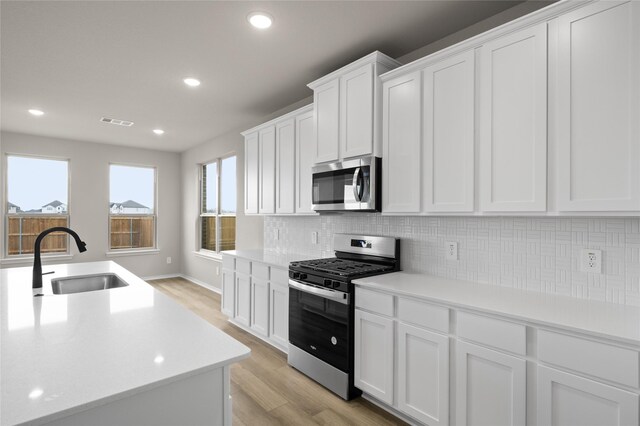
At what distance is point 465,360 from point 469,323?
0.69 ft

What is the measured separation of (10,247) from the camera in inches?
217

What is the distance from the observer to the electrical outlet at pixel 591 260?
1852 mm

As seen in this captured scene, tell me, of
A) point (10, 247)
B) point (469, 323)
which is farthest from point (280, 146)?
point (10, 247)

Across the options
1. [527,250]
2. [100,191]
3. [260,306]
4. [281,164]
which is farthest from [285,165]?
[100,191]

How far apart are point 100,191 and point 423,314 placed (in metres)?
6.38

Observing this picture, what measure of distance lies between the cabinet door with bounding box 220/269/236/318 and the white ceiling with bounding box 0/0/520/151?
2.10m

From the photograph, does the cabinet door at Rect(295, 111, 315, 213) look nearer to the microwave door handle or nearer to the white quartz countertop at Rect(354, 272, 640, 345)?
the microwave door handle

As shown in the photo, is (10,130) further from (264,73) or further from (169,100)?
(264,73)

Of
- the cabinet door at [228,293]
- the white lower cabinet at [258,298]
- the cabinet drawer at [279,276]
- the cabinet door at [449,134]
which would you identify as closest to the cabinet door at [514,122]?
the cabinet door at [449,134]

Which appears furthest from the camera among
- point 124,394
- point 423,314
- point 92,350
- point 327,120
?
point 327,120

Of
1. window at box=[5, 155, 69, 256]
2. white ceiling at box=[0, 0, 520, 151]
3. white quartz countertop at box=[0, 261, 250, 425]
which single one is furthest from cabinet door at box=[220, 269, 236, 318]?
window at box=[5, 155, 69, 256]

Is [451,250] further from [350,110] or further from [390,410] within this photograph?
[350,110]

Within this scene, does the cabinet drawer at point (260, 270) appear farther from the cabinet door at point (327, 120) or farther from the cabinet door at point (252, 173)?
the cabinet door at point (327, 120)

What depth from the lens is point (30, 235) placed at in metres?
5.69
